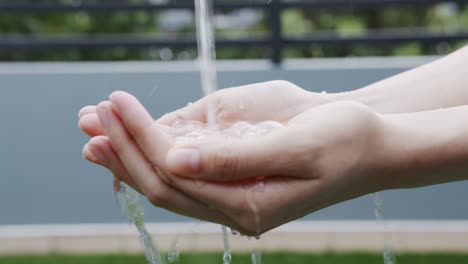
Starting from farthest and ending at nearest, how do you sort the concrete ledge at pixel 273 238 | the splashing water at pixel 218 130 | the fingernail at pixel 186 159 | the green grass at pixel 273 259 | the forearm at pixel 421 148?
the concrete ledge at pixel 273 238
the green grass at pixel 273 259
the splashing water at pixel 218 130
the forearm at pixel 421 148
the fingernail at pixel 186 159

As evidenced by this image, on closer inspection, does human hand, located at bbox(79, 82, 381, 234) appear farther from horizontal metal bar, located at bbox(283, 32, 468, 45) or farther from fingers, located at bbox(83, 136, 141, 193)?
horizontal metal bar, located at bbox(283, 32, 468, 45)

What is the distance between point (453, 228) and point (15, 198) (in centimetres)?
183

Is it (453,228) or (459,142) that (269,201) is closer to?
(459,142)

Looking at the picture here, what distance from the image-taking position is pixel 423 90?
162 centimetres

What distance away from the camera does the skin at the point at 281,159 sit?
112 centimetres

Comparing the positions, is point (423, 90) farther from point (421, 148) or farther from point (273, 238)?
point (273, 238)

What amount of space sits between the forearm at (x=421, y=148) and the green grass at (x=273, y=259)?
2.05 metres

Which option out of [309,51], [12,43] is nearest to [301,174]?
[12,43]

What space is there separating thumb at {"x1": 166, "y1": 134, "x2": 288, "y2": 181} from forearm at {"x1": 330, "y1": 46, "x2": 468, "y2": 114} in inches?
21.1

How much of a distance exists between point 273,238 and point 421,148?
2.31 metres

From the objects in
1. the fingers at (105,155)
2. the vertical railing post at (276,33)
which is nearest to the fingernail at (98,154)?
the fingers at (105,155)

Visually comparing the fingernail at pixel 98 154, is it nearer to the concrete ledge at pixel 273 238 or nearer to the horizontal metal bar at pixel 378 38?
the concrete ledge at pixel 273 238

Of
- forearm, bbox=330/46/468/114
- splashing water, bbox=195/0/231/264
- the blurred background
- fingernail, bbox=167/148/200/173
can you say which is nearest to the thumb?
fingernail, bbox=167/148/200/173

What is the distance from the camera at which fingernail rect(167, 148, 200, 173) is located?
3.57 feet
